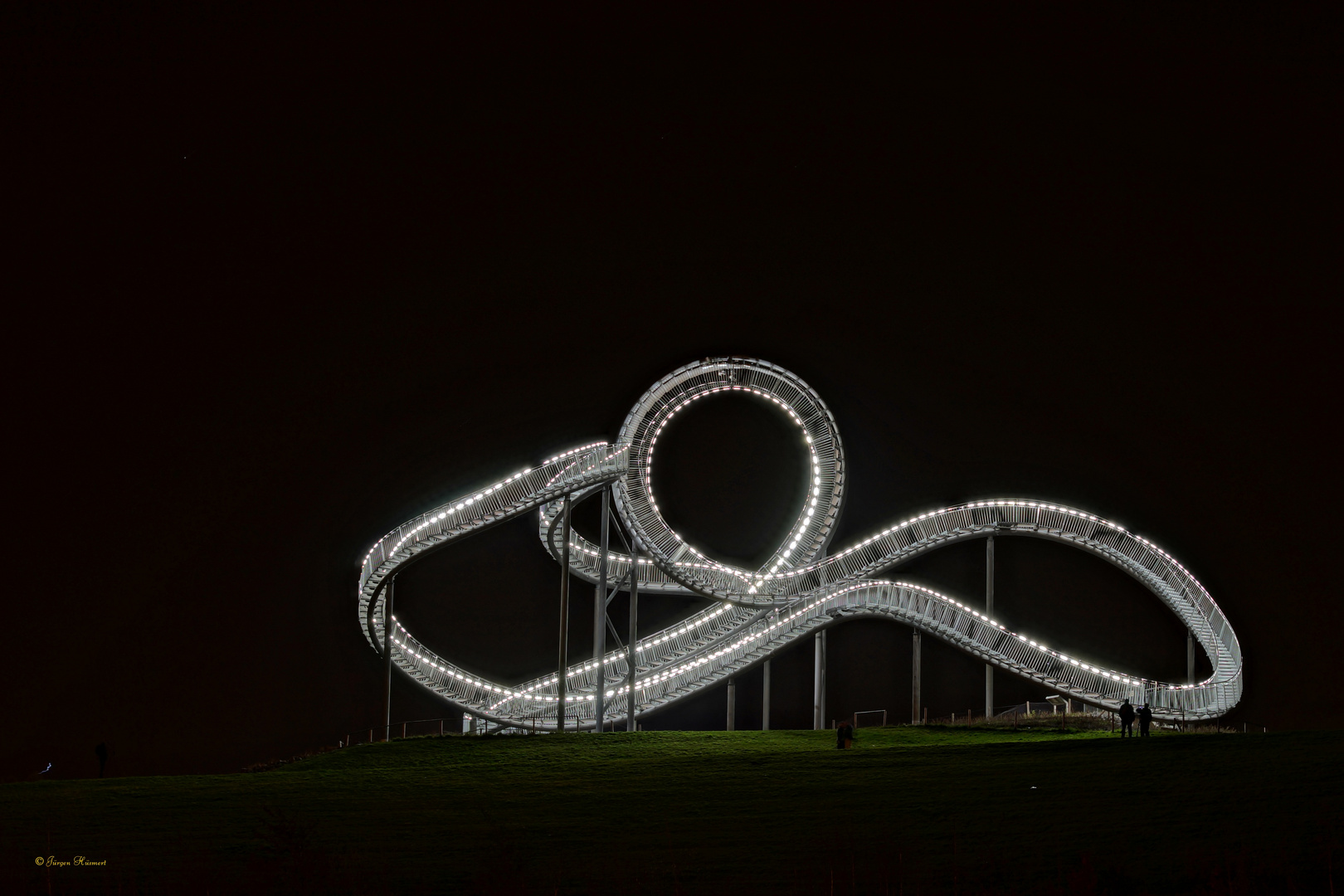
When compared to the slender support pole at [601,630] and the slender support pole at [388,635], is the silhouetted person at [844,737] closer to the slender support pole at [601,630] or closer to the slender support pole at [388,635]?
the slender support pole at [601,630]

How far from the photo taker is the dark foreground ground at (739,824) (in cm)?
1694

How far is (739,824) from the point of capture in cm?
2014

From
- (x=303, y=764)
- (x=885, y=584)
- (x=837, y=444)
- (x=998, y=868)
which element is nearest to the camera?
(x=998, y=868)

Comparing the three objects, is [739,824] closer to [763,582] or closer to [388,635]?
[763,582]

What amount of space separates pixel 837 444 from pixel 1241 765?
19.7m

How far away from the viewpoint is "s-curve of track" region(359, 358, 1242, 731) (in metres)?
35.7

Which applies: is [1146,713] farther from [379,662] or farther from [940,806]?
[379,662]

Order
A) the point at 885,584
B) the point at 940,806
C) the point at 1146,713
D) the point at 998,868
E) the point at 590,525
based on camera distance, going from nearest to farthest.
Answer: the point at 998,868
the point at 940,806
the point at 1146,713
the point at 885,584
the point at 590,525

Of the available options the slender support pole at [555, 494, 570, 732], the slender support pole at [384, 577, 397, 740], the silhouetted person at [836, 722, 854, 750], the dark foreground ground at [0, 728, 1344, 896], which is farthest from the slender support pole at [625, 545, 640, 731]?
the dark foreground ground at [0, 728, 1344, 896]

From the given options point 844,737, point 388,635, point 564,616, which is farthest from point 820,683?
point 388,635

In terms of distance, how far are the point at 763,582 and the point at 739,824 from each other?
59.4 feet

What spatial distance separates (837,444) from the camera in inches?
1614

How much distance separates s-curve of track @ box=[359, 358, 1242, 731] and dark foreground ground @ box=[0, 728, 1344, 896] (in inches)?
367

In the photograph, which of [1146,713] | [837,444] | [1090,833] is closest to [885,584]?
[837,444]
